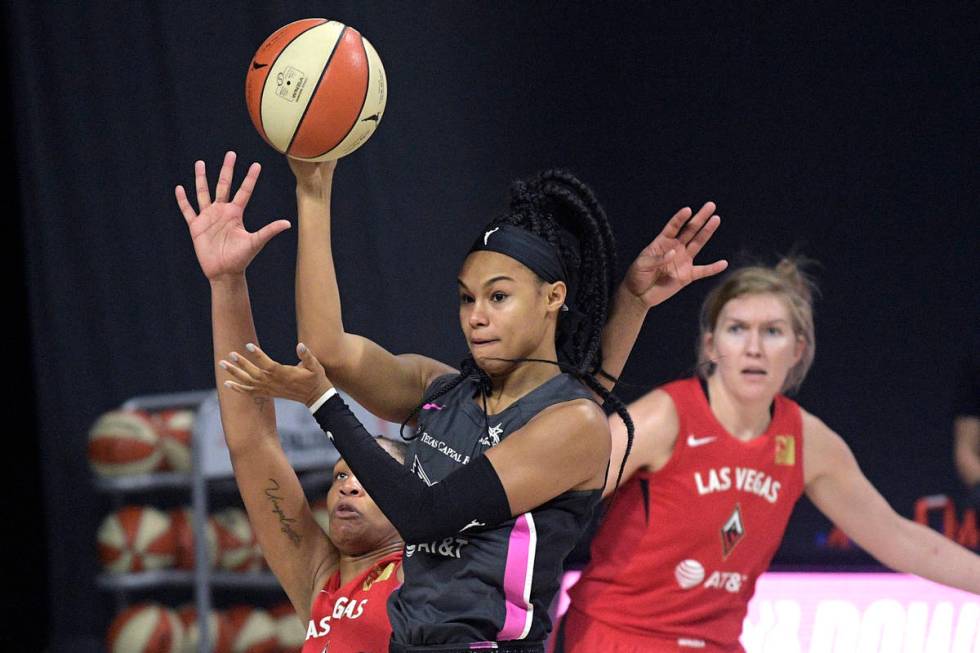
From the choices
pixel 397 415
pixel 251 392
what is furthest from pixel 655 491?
pixel 251 392

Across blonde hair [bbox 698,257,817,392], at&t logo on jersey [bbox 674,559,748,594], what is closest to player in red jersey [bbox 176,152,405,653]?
at&t logo on jersey [bbox 674,559,748,594]

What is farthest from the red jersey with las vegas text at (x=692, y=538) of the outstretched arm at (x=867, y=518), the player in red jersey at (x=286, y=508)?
the player in red jersey at (x=286, y=508)

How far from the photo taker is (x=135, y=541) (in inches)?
176

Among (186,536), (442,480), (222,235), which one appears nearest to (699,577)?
(442,480)

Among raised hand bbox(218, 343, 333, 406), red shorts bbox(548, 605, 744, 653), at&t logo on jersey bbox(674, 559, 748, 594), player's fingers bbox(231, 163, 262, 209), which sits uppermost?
player's fingers bbox(231, 163, 262, 209)

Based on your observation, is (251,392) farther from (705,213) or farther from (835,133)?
(835,133)

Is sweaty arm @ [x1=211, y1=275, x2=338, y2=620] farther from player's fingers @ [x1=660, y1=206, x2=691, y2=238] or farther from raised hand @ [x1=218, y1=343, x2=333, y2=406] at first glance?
player's fingers @ [x1=660, y1=206, x2=691, y2=238]

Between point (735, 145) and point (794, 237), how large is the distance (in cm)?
48

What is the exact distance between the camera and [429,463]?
2.35 m

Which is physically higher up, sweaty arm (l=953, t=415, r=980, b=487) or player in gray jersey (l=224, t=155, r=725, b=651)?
player in gray jersey (l=224, t=155, r=725, b=651)

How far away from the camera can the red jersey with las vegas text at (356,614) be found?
269cm

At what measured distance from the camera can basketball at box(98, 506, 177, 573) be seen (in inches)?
176

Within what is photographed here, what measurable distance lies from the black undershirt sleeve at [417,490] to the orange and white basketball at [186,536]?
8.32 ft

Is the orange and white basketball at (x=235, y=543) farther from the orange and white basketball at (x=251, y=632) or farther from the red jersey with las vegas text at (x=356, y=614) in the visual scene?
the red jersey with las vegas text at (x=356, y=614)
